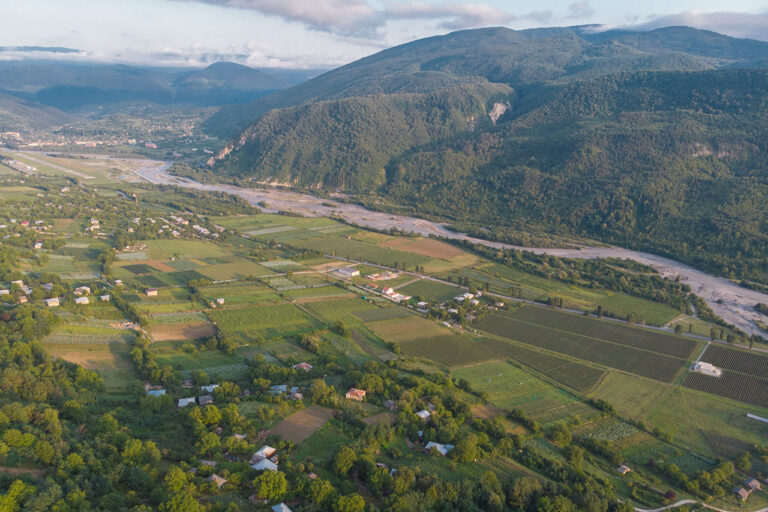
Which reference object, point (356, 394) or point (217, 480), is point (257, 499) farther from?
point (356, 394)

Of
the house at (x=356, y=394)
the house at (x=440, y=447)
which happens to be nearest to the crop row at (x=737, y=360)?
the house at (x=440, y=447)

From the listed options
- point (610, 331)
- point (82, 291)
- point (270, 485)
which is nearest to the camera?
point (270, 485)

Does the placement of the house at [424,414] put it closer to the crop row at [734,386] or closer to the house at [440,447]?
the house at [440,447]

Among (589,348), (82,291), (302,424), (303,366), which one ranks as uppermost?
(82,291)

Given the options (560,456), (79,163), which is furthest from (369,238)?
(79,163)

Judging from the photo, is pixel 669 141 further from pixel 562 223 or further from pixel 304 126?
pixel 304 126

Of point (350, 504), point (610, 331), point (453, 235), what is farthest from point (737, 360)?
point (453, 235)
